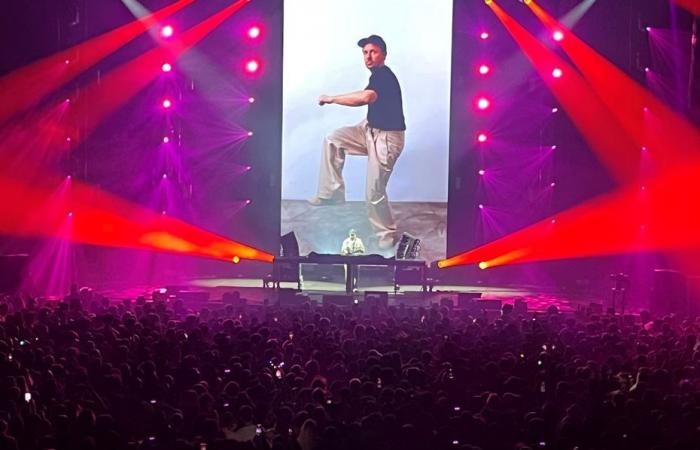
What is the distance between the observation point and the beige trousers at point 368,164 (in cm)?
2331

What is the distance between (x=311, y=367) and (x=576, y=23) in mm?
17455

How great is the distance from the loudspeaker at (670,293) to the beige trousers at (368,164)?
8.50 meters

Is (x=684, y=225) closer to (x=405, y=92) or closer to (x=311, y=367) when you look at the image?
(x=405, y=92)

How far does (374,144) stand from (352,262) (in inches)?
193

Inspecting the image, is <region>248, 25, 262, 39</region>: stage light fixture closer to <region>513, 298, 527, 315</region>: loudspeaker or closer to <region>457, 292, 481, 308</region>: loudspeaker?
<region>457, 292, 481, 308</region>: loudspeaker

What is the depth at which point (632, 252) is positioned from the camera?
21.2 meters

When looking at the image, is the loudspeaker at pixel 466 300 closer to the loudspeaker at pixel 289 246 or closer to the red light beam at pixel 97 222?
the loudspeaker at pixel 289 246

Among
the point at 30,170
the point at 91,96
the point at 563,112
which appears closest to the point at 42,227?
the point at 30,170

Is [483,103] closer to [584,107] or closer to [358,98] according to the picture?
[584,107]

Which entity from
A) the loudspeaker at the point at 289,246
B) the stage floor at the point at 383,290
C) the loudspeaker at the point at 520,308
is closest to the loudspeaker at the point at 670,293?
the stage floor at the point at 383,290

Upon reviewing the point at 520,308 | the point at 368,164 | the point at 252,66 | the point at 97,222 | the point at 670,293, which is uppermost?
the point at 252,66

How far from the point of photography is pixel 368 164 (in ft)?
76.7

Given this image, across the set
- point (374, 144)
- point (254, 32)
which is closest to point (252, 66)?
point (254, 32)

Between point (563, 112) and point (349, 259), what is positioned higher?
point (563, 112)
